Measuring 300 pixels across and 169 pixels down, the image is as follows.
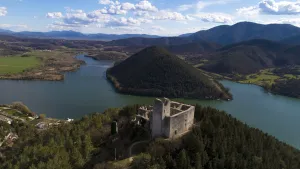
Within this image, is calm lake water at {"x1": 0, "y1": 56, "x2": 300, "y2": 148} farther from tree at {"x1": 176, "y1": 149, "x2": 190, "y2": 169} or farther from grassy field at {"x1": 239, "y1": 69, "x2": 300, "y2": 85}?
tree at {"x1": 176, "y1": 149, "x2": 190, "y2": 169}

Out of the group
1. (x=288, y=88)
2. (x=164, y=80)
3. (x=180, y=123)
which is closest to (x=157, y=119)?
(x=180, y=123)

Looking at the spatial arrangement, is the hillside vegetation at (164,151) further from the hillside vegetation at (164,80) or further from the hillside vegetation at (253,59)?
the hillside vegetation at (253,59)

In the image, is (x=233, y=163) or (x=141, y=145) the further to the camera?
(x=141, y=145)

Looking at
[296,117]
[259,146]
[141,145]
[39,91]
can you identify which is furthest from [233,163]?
[39,91]

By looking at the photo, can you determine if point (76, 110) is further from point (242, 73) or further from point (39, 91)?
point (242, 73)

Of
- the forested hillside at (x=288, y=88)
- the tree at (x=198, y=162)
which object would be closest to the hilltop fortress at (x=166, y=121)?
the tree at (x=198, y=162)

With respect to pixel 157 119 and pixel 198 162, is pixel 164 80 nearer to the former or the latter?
pixel 157 119
